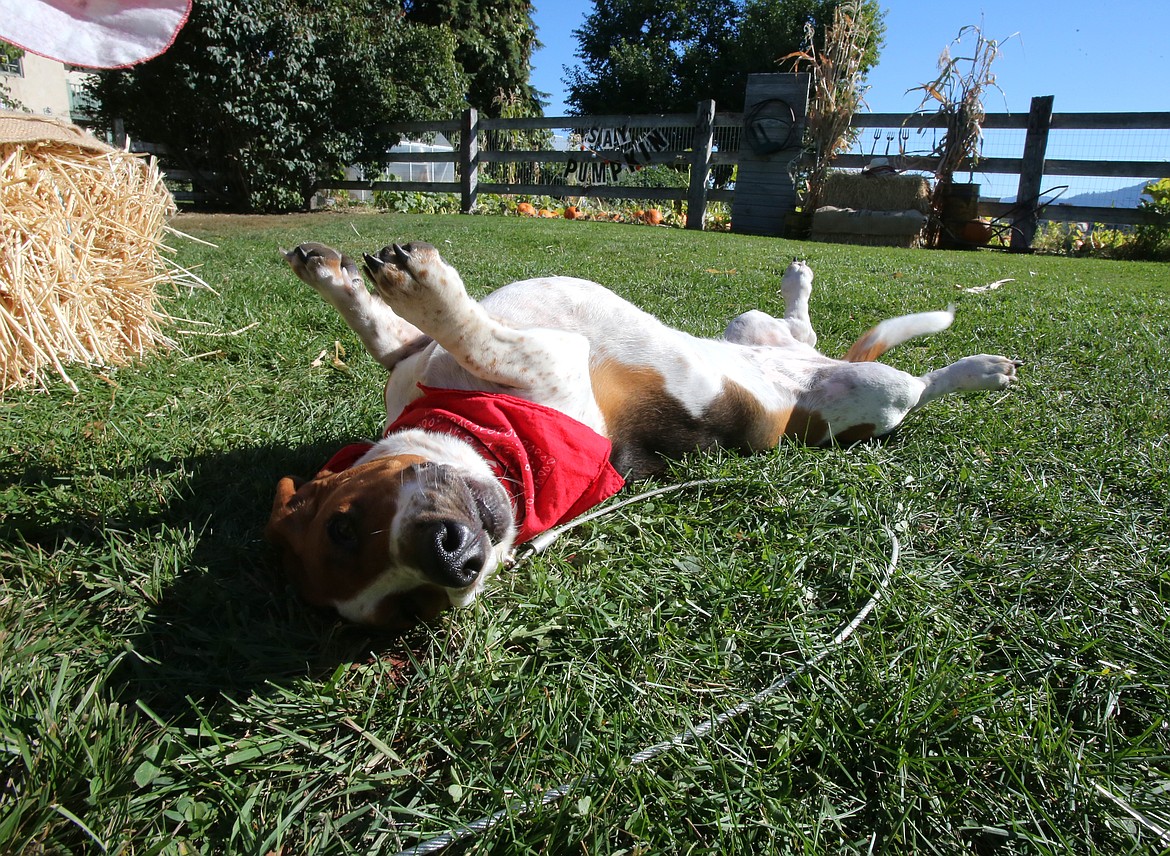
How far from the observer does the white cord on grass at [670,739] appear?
1257 millimetres

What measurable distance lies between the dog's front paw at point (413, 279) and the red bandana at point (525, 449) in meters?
0.29

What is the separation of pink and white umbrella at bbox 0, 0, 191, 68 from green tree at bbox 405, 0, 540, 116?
24.0 meters

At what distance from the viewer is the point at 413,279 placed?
213 centimetres

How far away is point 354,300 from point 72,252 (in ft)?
6.29

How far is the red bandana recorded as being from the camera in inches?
82.6

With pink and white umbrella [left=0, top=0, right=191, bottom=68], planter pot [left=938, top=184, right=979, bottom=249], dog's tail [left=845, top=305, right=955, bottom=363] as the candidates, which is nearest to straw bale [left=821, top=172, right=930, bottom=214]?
planter pot [left=938, top=184, right=979, bottom=249]

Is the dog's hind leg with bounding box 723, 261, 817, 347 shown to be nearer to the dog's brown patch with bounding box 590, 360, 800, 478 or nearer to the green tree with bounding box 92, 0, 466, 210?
the dog's brown patch with bounding box 590, 360, 800, 478

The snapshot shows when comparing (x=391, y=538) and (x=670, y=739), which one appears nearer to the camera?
(x=670, y=739)

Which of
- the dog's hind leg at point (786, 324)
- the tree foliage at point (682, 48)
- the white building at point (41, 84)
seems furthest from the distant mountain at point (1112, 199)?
the white building at point (41, 84)

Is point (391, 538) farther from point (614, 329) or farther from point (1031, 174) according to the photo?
point (1031, 174)

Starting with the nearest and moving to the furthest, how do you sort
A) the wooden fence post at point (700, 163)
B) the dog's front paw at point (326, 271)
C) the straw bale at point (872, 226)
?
the dog's front paw at point (326, 271)
the straw bale at point (872, 226)
the wooden fence post at point (700, 163)

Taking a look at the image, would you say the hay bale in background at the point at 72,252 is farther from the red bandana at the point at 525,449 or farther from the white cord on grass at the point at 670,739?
the white cord on grass at the point at 670,739

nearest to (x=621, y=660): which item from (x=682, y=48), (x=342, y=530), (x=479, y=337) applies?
(x=342, y=530)

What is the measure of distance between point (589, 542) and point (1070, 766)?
1.32 metres
